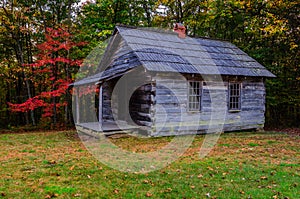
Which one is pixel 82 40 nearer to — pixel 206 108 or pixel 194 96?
pixel 194 96

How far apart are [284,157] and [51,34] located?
48.1 ft

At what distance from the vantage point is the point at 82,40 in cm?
1766

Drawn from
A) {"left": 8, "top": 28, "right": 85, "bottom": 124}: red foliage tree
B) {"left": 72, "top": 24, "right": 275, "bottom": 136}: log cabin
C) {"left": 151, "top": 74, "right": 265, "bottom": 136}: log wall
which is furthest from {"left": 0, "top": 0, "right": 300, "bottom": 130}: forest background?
{"left": 151, "top": 74, "right": 265, "bottom": 136}: log wall

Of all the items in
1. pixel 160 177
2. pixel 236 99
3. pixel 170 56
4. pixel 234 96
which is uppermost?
pixel 170 56

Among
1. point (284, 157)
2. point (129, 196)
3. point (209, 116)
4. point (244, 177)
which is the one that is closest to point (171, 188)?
point (129, 196)

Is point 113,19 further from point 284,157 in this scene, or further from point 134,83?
point 284,157

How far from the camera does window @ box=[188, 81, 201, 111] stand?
12.4 meters

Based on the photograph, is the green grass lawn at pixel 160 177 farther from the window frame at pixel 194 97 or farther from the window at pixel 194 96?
the window at pixel 194 96

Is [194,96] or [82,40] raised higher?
[82,40]

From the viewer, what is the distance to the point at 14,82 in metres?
20.9

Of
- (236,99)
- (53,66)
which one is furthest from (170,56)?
(53,66)

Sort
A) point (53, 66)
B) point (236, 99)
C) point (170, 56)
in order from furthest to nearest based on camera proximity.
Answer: point (53, 66) → point (236, 99) → point (170, 56)

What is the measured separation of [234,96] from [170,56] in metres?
4.43

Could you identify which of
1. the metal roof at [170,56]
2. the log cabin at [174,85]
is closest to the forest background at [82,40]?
the metal roof at [170,56]
